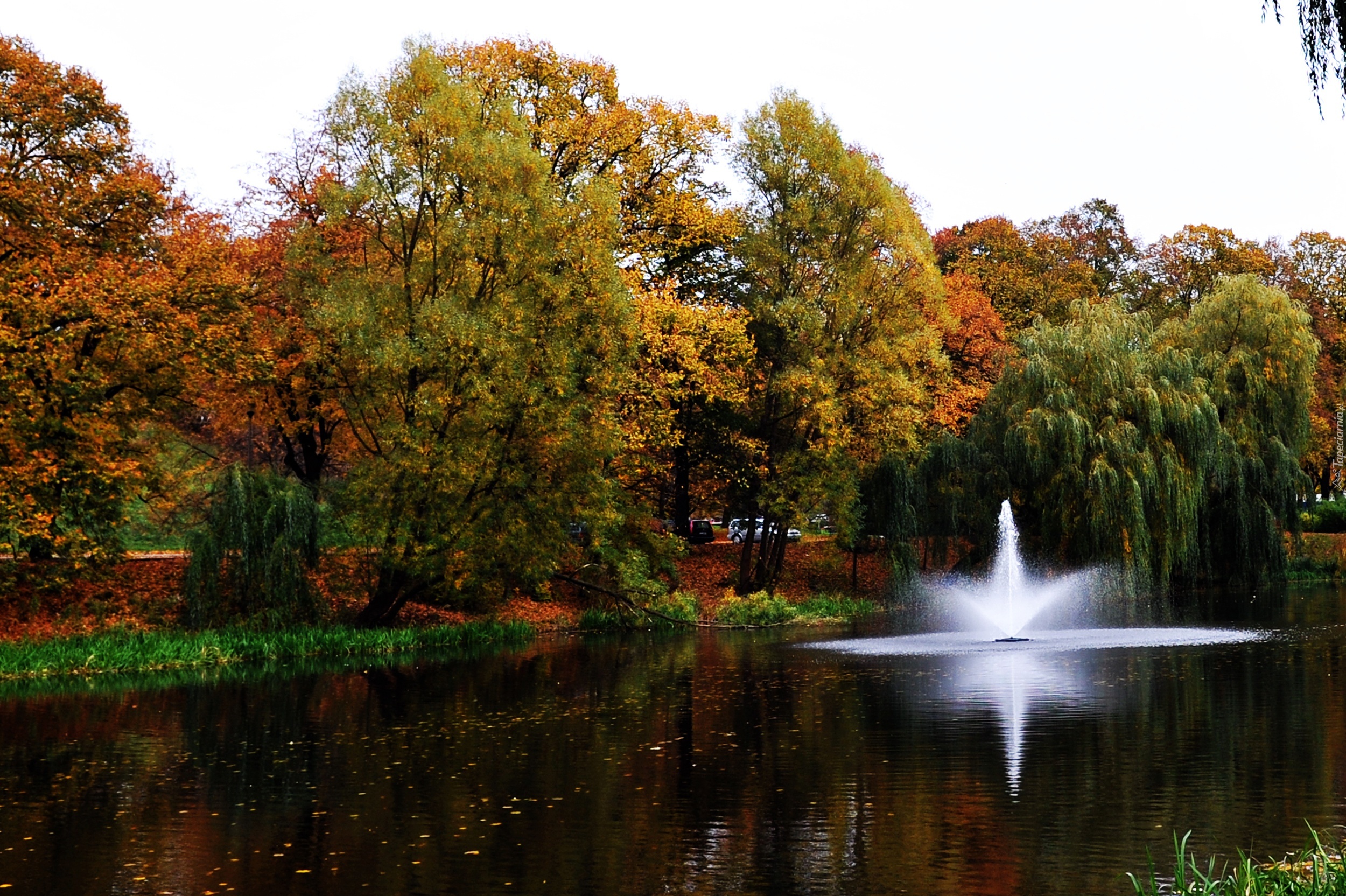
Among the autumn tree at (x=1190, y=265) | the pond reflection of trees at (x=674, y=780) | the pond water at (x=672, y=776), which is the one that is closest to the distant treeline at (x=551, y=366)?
the pond water at (x=672, y=776)

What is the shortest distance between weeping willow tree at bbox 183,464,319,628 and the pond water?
4278mm

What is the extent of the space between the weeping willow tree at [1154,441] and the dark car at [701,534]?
12810mm

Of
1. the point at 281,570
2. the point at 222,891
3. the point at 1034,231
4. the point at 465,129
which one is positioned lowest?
the point at 222,891

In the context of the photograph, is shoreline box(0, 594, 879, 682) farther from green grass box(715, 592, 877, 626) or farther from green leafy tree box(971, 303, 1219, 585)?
green leafy tree box(971, 303, 1219, 585)

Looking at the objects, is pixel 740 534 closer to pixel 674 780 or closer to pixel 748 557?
pixel 748 557

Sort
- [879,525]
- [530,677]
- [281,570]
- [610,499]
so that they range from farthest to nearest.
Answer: [879,525] → [610,499] → [281,570] → [530,677]

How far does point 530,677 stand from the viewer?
1104 inches

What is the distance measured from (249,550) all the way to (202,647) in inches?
101

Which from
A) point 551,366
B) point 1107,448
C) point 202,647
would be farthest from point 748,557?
point 202,647

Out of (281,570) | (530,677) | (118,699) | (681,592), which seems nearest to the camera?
(118,699)

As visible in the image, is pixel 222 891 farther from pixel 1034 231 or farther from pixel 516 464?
pixel 1034 231

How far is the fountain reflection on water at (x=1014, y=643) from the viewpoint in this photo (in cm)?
2242

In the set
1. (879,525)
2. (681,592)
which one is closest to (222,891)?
(681,592)

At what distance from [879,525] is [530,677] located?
2317 cm
